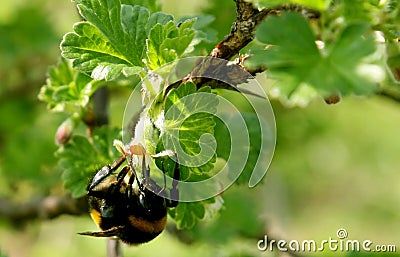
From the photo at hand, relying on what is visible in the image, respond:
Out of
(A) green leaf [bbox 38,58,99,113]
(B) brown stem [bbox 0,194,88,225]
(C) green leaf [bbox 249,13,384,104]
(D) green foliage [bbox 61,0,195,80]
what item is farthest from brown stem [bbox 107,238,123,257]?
(C) green leaf [bbox 249,13,384,104]

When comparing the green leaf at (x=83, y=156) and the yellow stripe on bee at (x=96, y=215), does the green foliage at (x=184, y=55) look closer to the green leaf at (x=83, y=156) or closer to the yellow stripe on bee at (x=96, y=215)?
the green leaf at (x=83, y=156)

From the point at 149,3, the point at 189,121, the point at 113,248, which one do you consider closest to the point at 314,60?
the point at 189,121

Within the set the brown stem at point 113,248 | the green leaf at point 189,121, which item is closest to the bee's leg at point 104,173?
the green leaf at point 189,121

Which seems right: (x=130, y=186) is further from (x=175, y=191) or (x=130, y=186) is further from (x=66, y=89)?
(x=66, y=89)

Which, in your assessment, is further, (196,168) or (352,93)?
(196,168)

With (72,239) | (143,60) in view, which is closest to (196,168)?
(143,60)

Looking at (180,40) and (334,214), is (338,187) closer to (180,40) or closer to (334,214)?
(334,214)
